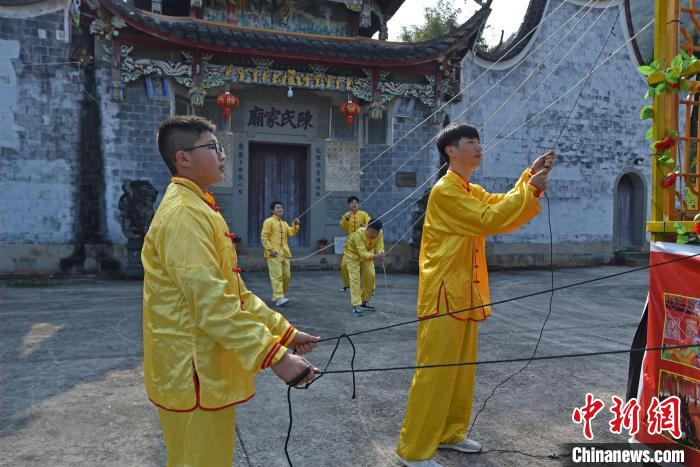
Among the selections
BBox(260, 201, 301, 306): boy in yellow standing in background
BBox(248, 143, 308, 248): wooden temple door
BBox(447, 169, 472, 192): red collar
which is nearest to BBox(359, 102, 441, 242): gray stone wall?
BBox(248, 143, 308, 248): wooden temple door

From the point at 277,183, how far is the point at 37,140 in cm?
516

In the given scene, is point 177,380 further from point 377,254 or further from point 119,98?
point 119,98

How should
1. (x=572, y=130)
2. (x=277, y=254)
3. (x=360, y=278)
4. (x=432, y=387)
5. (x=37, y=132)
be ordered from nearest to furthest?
(x=432, y=387) → (x=360, y=278) → (x=277, y=254) → (x=37, y=132) → (x=572, y=130)

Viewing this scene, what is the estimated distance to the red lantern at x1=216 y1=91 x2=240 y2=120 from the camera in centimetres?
1133

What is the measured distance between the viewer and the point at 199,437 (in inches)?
75.7

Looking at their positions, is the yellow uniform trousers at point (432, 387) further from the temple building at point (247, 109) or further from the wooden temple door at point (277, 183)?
the wooden temple door at point (277, 183)

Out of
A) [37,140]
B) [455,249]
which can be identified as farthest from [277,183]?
[455,249]

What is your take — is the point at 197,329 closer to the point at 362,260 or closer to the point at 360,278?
the point at 362,260

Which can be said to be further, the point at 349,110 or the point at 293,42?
the point at 349,110

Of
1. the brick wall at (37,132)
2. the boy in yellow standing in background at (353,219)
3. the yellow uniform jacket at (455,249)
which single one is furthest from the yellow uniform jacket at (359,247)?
the brick wall at (37,132)

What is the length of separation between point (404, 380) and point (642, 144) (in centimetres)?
1414

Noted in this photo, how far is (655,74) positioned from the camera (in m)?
3.01

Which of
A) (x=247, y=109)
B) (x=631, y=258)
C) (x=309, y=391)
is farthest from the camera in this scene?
(x=631, y=258)

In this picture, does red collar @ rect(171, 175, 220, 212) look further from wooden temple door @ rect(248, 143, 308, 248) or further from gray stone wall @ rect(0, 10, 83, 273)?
wooden temple door @ rect(248, 143, 308, 248)
